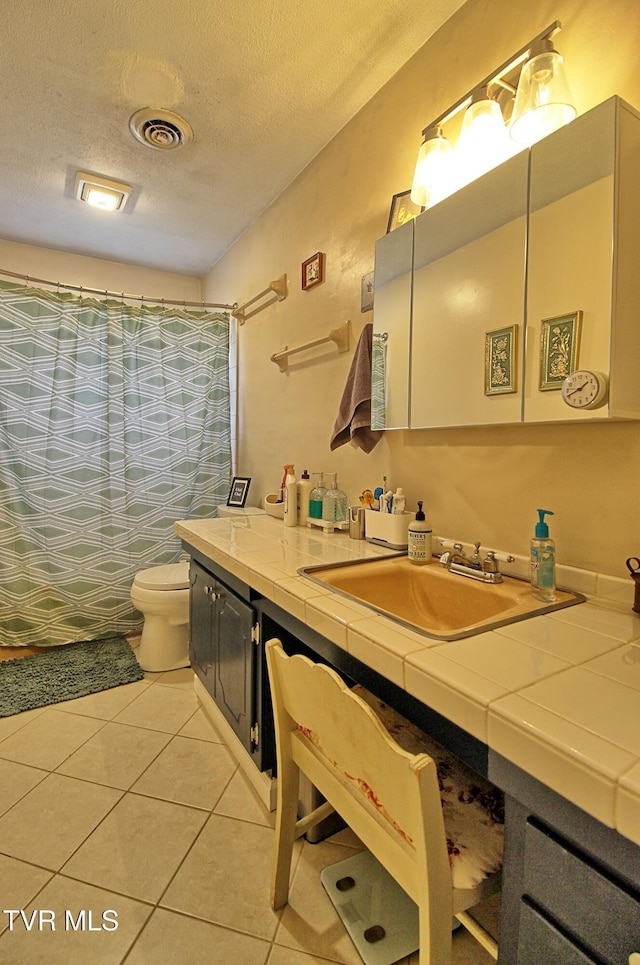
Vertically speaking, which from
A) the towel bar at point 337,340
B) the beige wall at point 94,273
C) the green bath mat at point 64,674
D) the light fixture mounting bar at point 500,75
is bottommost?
the green bath mat at point 64,674

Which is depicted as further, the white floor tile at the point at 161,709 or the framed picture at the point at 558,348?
the white floor tile at the point at 161,709

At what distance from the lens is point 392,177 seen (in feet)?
5.33

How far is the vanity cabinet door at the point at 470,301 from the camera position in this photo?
3.71 feet

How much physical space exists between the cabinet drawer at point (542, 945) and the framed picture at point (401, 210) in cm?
166

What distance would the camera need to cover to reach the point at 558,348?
40.7 inches

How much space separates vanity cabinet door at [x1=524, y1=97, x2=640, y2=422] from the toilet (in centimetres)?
190

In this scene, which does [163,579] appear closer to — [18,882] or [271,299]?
[18,882]

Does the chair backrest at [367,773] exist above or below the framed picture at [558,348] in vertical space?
below

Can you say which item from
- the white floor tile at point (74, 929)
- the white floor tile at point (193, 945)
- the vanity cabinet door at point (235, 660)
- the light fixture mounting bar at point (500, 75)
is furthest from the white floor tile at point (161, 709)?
the light fixture mounting bar at point (500, 75)

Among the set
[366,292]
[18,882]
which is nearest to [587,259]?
[366,292]

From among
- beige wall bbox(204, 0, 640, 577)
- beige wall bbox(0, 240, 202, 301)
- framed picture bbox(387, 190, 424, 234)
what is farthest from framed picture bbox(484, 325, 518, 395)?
beige wall bbox(0, 240, 202, 301)

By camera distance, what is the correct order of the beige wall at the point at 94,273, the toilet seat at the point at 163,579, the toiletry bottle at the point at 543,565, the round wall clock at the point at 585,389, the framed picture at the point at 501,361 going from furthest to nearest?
→ the beige wall at the point at 94,273
the toilet seat at the point at 163,579
the framed picture at the point at 501,361
the toiletry bottle at the point at 543,565
the round wall clock at the point at 585,389

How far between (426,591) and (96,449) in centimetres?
221

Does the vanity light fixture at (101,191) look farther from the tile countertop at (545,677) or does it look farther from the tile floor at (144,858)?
the tile floor at (144,858)
